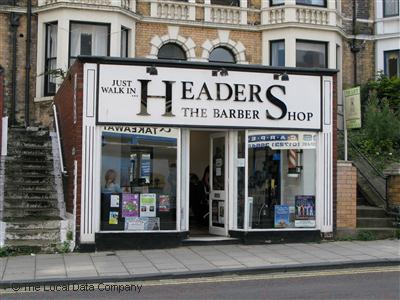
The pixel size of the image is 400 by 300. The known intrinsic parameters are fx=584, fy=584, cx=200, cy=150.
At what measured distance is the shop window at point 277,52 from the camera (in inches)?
857

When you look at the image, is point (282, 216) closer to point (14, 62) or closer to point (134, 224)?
point (134, 224)

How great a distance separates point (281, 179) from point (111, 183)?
3.77 metres

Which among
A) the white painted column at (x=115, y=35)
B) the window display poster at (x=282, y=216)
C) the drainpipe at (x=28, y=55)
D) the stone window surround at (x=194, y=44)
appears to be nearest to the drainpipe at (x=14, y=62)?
the drainpipe at (x=28, y=55)

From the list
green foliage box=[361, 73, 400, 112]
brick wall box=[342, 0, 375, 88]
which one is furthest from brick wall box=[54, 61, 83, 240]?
brick wall box=[342, 0, 375, 88]

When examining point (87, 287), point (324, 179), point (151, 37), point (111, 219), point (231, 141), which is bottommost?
point (87, 287)

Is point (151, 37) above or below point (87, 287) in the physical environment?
above

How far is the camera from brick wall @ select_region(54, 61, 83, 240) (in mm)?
11641

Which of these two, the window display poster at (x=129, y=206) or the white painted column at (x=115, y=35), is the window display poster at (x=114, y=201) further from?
the white painted column at (x=115, y=35)

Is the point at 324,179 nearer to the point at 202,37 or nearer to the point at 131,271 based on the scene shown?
the point at 131,271

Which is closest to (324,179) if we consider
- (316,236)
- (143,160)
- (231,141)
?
(316,236)

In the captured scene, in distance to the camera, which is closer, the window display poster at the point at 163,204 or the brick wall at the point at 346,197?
the window display poster at the point at 163,204

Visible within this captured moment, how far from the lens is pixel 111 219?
11.8m

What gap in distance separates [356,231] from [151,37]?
1099 centimetres

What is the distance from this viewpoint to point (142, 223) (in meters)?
12.0
